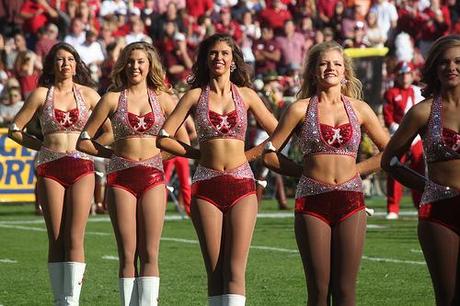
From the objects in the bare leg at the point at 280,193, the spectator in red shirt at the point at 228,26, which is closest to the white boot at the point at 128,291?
the bare leg at the point at 280,193

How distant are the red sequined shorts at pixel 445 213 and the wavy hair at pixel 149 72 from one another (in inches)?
135

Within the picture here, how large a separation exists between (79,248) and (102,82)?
13.2 m

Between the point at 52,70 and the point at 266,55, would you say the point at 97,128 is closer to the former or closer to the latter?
the point at 52,70

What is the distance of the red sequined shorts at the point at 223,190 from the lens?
29.2ft

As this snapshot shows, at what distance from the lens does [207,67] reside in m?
9.20

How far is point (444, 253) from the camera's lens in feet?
22.8

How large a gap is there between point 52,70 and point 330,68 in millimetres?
3333

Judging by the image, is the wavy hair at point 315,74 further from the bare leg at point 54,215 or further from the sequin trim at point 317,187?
the bare leg at point 54,215

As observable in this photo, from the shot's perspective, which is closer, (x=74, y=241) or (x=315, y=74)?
(x=315, y=74)

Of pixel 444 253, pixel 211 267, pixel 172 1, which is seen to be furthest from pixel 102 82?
pixel 444 253

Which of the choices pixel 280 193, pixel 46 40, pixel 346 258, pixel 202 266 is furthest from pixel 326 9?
pixel 346 258

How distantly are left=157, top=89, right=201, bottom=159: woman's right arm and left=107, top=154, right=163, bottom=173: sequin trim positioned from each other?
730 millimetres

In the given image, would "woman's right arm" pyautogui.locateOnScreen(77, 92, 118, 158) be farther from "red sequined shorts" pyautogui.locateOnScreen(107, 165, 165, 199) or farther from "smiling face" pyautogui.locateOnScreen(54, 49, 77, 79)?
"smiling face" pyautogui.locateOnScreen(54, 49, 77, 79)

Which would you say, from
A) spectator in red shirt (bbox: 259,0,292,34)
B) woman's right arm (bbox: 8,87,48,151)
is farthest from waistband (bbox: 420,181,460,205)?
spectator in red shirt (bbox: 259,0,292,34)
